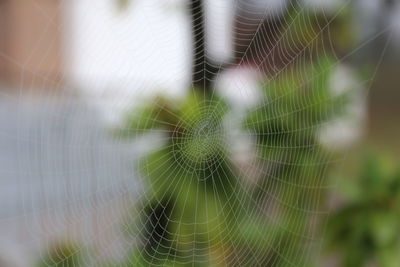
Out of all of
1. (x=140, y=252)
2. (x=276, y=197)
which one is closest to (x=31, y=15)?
(x=140, y=252)

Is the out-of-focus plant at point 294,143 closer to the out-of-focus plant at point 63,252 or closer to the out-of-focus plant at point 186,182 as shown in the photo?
the out-of-focus plant at point 186,182

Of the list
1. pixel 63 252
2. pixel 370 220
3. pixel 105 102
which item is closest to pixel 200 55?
pixel 105 102

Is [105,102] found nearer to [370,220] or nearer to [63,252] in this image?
[63,252]

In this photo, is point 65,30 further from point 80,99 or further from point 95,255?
point 95,255

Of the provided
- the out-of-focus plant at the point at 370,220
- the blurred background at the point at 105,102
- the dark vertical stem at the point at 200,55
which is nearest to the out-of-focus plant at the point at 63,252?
the blurred background at the point at 105,102

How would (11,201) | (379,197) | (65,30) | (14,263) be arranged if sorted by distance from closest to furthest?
(65,30), (11,201), (14,263), (379,197)

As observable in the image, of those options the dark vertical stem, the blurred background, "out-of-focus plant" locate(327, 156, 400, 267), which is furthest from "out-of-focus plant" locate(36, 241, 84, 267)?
"out-of-focus plant" locate(327, 156, 400, 267)
